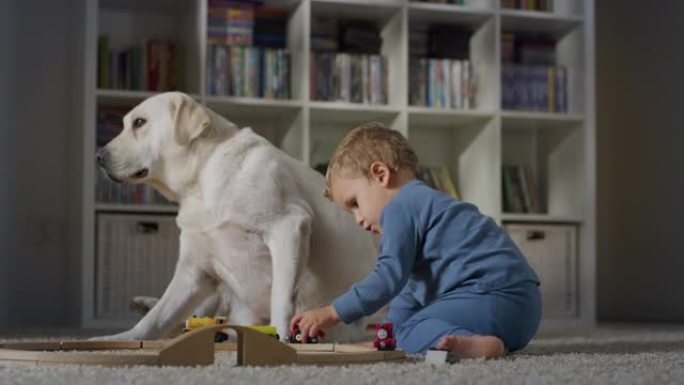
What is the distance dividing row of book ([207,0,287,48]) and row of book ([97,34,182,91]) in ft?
0.56

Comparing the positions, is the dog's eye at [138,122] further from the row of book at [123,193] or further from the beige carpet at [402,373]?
the row of book at [123,193]

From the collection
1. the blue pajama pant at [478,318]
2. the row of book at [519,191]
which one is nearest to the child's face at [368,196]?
the blue pajama pant at [478,318]

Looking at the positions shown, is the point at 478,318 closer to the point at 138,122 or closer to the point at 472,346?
the point at 472,346

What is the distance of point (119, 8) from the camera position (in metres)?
3.72

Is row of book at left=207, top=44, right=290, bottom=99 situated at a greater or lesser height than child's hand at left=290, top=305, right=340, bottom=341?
greater

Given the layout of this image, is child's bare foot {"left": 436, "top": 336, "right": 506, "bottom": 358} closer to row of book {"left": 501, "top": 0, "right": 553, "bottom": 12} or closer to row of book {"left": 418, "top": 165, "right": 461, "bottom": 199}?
row of book {"left": 418, "top": 165, "right": 461, "bottom": 199}

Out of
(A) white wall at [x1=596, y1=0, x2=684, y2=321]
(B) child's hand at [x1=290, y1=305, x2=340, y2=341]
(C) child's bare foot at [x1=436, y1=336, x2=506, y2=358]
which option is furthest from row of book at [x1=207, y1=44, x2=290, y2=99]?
(C) child's bare foot at [x1=436, y1=336, x2=506, y2=358]

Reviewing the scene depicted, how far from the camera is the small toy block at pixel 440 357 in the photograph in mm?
1496

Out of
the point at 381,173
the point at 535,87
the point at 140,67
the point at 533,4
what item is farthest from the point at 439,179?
the point at 381,173

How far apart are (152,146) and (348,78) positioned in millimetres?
1381

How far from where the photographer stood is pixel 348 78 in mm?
3627

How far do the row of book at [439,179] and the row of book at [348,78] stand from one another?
341mm

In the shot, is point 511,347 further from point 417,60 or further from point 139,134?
point 417,60

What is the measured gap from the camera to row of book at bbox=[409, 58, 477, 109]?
3709mm
